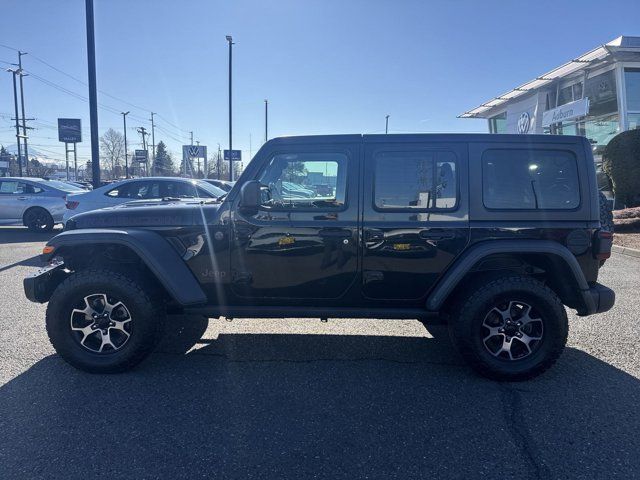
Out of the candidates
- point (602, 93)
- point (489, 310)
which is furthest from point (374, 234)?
point (602, 93)

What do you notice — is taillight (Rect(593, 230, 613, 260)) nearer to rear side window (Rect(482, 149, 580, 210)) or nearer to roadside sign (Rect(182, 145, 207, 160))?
rear side window (Rect(482, 149, 580, 210))

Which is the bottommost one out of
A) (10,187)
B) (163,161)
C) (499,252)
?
(499,252)

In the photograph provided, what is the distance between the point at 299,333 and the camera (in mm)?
4508

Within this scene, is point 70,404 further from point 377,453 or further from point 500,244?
point 500,244

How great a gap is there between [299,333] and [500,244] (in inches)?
86.3

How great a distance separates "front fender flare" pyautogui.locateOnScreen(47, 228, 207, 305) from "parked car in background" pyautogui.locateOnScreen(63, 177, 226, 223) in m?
6.05

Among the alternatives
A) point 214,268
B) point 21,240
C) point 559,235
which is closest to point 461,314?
point 559,235

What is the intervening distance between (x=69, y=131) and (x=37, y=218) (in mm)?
16807

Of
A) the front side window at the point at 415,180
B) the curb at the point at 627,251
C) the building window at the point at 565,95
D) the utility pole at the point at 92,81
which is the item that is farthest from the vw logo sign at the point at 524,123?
the front side window at the point at 415,180

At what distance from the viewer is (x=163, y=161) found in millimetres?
91875

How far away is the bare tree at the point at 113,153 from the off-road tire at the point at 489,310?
80722 mm

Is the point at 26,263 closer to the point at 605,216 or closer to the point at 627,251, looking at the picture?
the point at 605,216

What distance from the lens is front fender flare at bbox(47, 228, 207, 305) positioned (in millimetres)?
3422

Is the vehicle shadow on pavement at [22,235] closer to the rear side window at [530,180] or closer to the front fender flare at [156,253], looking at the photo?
the front fender flare at [156,253]
